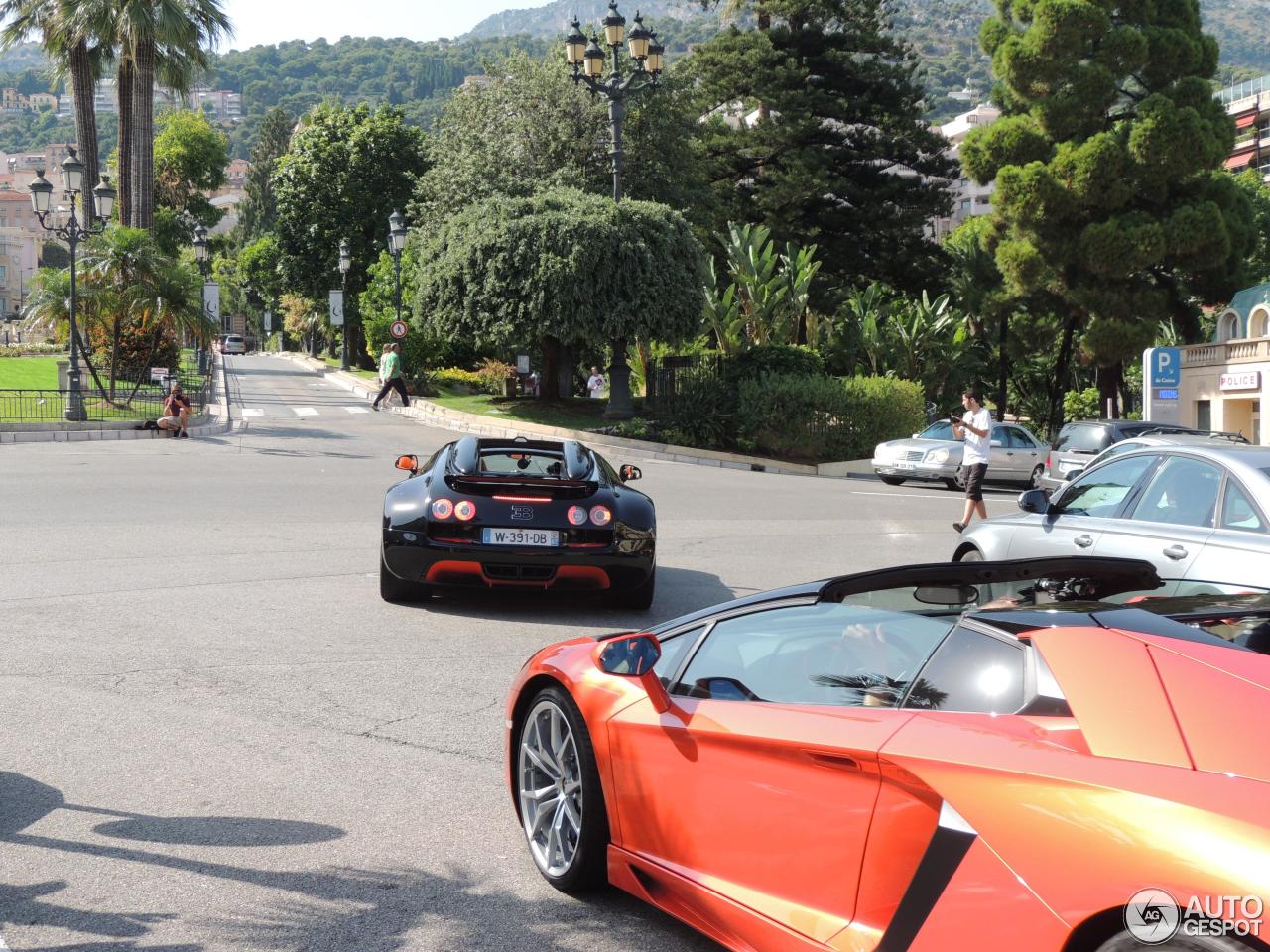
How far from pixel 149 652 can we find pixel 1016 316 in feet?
149

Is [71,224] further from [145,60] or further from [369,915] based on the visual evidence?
[369,915]

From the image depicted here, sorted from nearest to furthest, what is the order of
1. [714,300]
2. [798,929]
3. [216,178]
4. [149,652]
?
[798,929] → [149,652] → [714,300] → [216,178]

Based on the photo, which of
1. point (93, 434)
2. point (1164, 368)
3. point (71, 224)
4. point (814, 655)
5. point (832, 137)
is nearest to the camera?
point (814, 655)

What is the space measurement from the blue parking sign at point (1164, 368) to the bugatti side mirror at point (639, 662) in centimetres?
3057

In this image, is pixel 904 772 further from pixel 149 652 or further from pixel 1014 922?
pixel 149 652

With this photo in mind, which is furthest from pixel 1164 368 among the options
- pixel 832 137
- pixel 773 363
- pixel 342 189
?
pixel 342 189

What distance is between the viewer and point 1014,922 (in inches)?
98.7

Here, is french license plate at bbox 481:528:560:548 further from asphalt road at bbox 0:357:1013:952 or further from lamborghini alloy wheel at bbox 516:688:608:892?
lamborghini alloy wheel at bbox 516:688:608:892

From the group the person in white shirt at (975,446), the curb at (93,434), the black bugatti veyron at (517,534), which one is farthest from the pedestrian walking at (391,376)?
the black bugatti veyron at (517,534)

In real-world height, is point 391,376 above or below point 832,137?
below

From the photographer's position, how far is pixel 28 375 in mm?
46844

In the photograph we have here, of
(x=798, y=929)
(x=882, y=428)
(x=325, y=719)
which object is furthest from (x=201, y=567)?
(x=882, y=428)

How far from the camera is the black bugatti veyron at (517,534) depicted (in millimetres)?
9375

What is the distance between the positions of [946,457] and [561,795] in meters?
22.6
